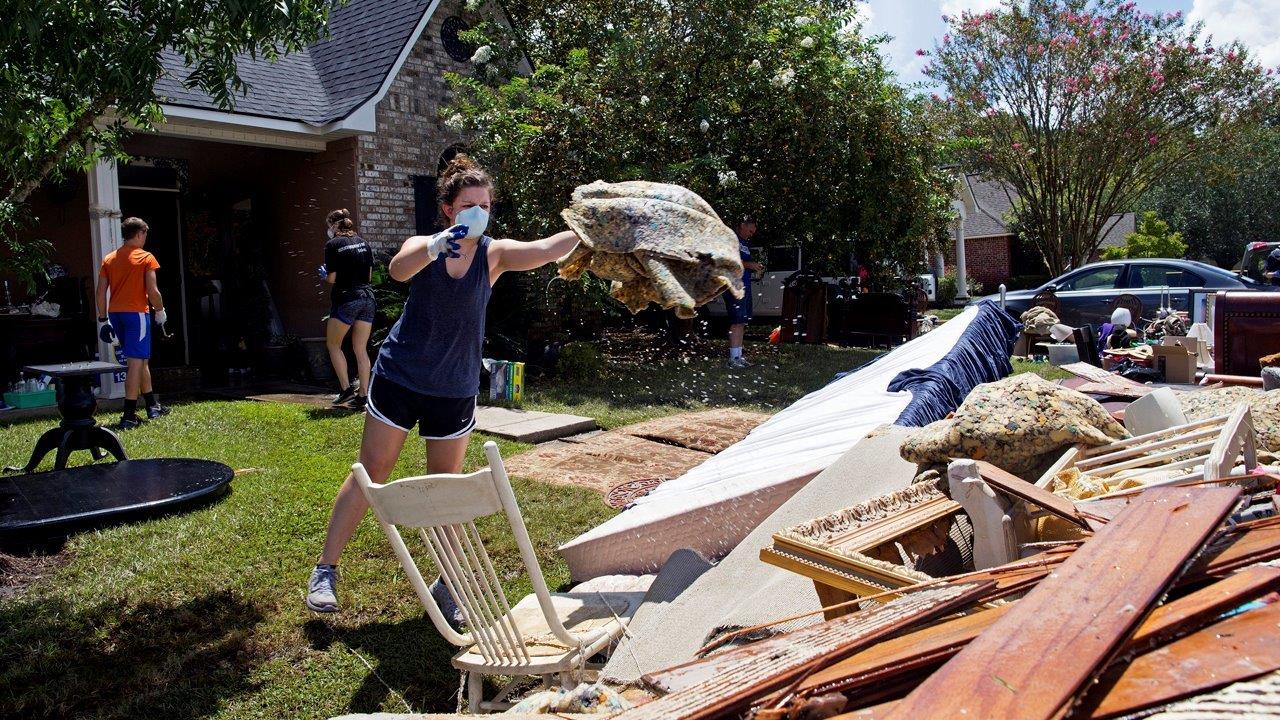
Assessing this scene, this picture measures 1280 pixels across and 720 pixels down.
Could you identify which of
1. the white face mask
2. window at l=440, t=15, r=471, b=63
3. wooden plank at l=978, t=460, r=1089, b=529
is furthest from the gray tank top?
window at l=440, t=15, r=471, b=63

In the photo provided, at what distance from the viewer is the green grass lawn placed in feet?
10.2

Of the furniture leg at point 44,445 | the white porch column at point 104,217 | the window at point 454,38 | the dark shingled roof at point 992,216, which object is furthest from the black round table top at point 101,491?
the dark shingled roof at point 992,216

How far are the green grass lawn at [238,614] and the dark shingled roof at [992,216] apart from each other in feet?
111

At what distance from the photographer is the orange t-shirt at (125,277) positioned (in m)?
7.68

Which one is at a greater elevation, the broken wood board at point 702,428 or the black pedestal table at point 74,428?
the black pedestal table at point 74,428

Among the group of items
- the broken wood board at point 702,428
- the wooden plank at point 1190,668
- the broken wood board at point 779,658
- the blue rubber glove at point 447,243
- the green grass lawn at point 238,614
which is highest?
the blue rubber glove at point 447,243

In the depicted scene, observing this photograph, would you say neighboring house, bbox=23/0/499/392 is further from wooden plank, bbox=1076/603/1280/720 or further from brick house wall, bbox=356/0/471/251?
wooden plank, bbox=1076/603/1280/720

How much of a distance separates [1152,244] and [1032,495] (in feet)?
103

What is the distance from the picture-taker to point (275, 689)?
314cm

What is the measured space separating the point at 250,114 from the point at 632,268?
799cm

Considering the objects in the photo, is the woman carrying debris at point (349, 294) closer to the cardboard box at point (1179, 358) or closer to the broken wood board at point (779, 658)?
the broken wood board at point (779, 658)

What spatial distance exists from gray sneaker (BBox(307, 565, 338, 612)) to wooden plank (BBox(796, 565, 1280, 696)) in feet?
7.54

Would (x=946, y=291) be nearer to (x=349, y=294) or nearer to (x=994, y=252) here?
(x=994, y=252)

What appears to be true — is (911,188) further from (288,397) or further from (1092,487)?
(1092,487)
